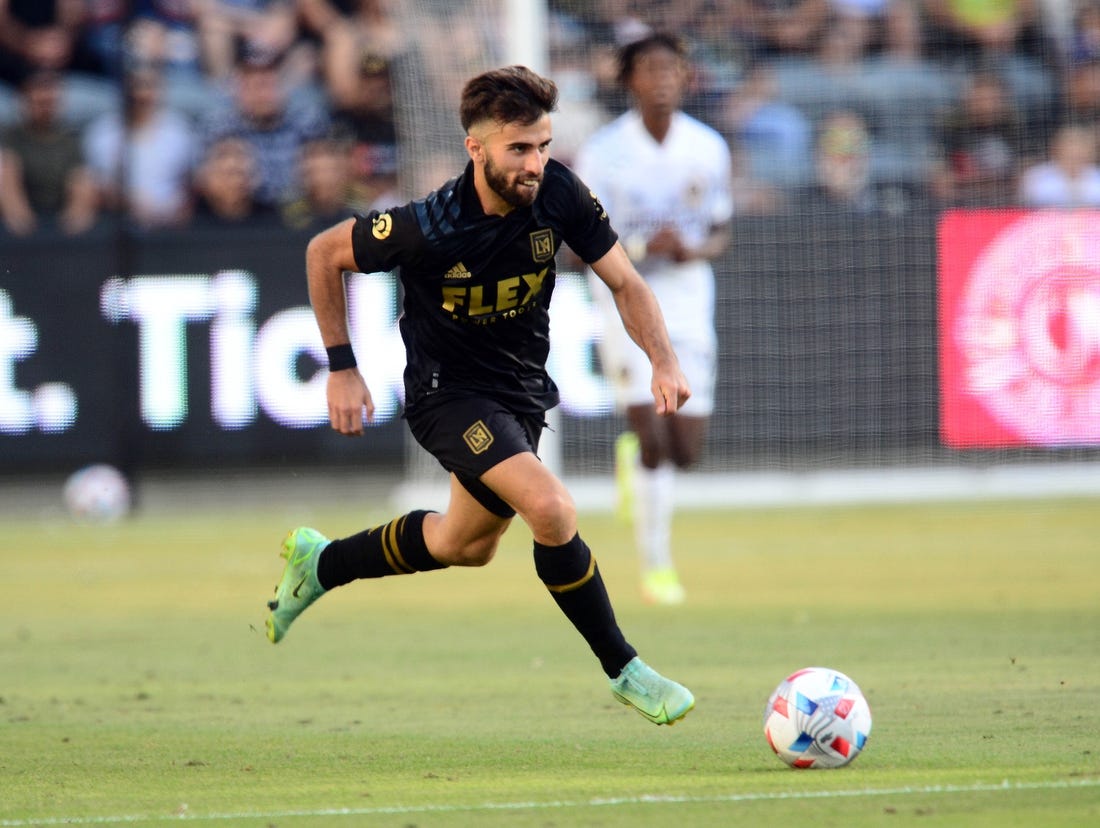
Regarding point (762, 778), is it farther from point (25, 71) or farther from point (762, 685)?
point (25, 71)

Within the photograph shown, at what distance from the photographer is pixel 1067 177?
51.5 feet

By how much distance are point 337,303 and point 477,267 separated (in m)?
0.49

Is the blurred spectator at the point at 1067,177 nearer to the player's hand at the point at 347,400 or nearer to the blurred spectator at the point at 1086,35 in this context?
the blurred spectator at the point at 1086,35

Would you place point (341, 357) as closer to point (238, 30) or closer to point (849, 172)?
point (849, 172)

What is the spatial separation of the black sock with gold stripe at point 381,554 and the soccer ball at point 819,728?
168 cm

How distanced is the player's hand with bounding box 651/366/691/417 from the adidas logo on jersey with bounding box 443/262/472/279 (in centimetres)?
65

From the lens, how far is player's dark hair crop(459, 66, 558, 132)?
17.7 feet

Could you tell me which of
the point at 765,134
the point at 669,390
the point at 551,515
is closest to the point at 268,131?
the point at 765,134

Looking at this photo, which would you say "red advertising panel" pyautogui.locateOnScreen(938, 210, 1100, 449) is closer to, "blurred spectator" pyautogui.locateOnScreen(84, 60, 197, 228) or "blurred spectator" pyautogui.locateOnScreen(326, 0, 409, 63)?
"blurred spectator" pyautogui.locateOnScreen(326, 0, 409, 63)

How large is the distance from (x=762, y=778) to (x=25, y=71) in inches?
546

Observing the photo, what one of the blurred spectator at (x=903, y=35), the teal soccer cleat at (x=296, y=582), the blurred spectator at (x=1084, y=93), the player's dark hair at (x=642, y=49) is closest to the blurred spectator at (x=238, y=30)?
the blurred spectator at (x=903, y=35)

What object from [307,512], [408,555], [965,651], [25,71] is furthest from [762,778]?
[25,71]

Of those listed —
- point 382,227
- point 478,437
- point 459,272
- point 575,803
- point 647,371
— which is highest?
point 382,227

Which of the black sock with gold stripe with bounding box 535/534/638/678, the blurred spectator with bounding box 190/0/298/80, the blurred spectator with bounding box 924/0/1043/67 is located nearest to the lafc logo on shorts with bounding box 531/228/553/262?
the black sock with gold stripe with bounding box 535/534/638/678
